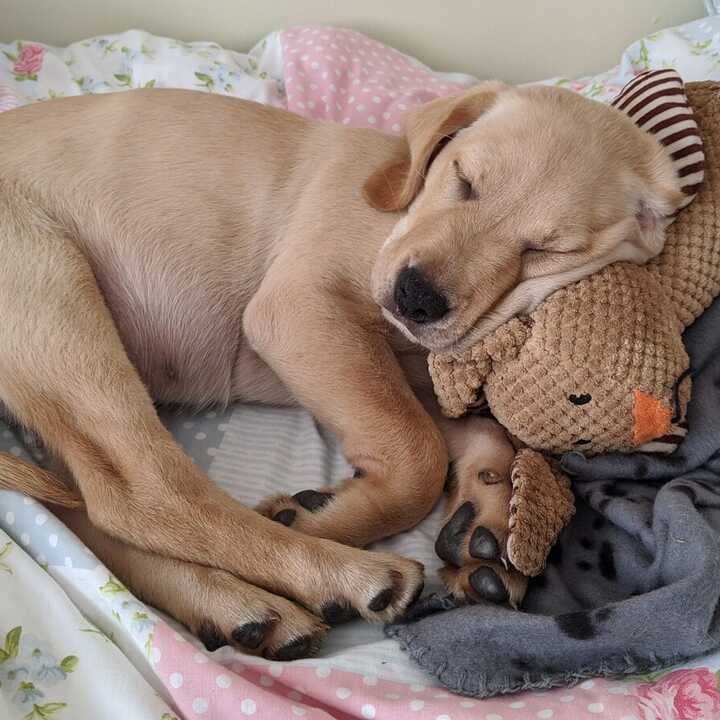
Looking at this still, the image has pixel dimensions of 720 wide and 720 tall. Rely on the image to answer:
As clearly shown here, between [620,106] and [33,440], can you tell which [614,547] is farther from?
[33,440]

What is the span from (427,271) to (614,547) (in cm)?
65

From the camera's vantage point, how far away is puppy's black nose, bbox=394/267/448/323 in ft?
5.29

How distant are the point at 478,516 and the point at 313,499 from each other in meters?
0.34

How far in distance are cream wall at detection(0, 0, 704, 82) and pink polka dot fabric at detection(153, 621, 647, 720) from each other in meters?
2.61

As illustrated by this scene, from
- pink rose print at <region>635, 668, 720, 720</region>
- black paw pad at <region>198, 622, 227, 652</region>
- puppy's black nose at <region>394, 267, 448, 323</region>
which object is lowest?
black paw pad at <region>198, 622, 227, 652</region>

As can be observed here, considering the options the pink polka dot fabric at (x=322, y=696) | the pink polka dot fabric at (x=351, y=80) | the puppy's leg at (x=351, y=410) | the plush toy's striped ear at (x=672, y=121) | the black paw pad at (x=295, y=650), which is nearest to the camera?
the pink polka dot fabric at (x=322, y=696)

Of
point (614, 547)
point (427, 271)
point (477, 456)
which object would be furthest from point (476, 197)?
point (614, 547)

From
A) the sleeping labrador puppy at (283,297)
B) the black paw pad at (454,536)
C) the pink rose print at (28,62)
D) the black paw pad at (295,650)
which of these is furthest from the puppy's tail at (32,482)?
the pink rose print at (28,62)

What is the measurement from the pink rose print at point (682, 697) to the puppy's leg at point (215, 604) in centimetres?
56

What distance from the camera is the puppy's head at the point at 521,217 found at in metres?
1.64

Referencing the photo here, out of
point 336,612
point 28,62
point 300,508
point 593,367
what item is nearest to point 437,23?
point 28,62

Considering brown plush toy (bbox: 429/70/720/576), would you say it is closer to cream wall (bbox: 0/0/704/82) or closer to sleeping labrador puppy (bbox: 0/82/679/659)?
sleeping labrador puppy (bbox: 0/82/679/659)

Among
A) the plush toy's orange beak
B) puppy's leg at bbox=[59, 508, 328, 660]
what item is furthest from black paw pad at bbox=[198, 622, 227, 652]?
the plush toy's orange beak

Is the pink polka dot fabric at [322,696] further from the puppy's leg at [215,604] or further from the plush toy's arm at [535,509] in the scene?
the plush toy's arm at [535,509]
